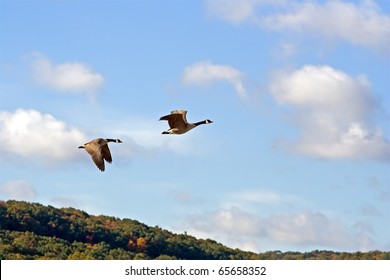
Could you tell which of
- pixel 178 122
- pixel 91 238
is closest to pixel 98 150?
pixel 178 122

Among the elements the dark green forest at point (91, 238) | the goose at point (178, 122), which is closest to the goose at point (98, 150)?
the goose at point (178, 122)

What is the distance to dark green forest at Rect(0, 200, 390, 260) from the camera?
225ft

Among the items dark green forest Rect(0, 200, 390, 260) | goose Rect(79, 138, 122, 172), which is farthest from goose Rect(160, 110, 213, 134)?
dark green forest Rect(0, 200, 390, 260)

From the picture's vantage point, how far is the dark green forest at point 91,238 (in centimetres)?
6862

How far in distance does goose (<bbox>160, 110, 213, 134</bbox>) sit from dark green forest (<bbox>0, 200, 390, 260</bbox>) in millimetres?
39861

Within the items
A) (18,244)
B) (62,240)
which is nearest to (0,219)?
(62,240)

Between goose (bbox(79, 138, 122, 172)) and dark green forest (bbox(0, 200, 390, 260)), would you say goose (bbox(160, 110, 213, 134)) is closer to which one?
goose (bbox(79, 138, 122, 172))

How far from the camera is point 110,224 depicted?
84.1 meters

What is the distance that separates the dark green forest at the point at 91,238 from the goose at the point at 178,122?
39.9 meters

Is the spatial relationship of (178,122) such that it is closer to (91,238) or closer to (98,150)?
(98,150)

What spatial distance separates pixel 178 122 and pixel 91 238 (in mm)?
52217

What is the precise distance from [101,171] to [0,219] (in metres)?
49.4

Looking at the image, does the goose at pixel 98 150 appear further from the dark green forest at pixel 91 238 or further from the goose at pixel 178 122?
the dark green forest at pixel 91 238

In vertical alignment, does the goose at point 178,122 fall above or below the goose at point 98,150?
above
